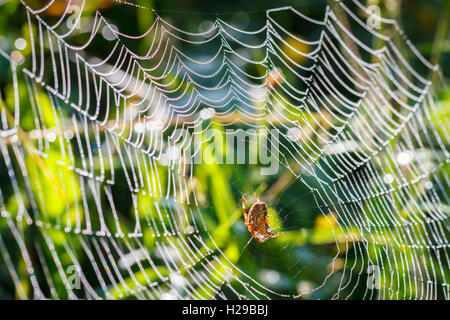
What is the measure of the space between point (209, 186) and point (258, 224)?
0.92 ft

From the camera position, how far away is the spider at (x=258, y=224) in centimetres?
202

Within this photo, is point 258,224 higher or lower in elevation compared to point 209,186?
lower

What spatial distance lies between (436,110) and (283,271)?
966 mm

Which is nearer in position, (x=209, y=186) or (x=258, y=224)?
(x=258, y=224)

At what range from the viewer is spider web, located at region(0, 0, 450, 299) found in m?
1.93

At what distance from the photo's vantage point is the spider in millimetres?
2023

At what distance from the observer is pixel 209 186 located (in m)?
2.15

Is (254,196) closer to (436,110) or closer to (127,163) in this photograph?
(127,163)

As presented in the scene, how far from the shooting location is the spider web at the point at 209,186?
193cm

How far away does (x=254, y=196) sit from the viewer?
2.17 m

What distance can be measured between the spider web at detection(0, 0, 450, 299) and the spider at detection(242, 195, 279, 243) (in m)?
0.07

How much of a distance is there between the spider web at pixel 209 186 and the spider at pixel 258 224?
0.23 feet
